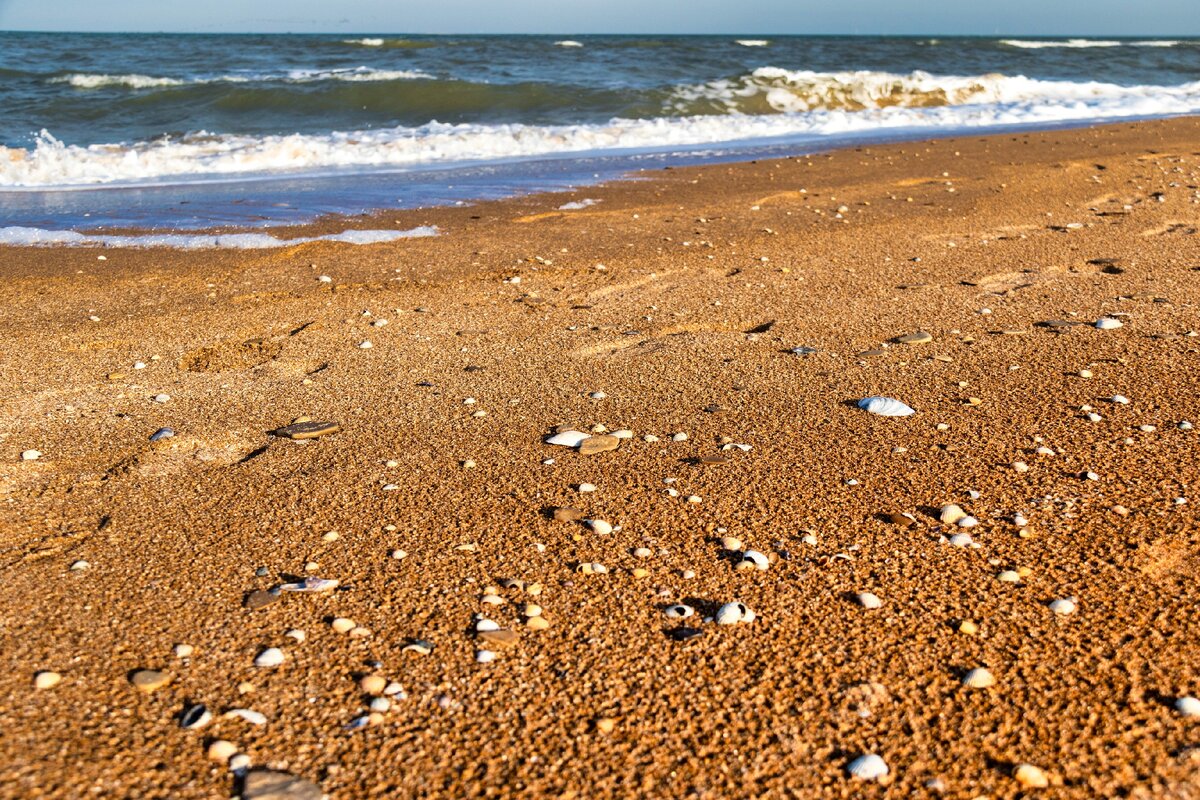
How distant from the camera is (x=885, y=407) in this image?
343 centimetres

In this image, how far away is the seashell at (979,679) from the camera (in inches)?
76.9

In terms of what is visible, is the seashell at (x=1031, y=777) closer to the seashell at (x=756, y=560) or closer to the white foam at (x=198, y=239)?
the seashell at (x=756, y=560)

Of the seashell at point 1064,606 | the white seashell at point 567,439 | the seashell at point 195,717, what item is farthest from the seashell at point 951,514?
the seashell at point 195,717

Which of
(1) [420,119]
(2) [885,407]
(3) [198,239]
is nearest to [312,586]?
(2) [885,407]

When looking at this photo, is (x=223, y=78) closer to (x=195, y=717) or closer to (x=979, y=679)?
(x=195, y=717)

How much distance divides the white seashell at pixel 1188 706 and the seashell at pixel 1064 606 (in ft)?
1.09

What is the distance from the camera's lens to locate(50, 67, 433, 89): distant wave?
1812 cm

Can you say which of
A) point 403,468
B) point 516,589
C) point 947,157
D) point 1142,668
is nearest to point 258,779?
point 516,589

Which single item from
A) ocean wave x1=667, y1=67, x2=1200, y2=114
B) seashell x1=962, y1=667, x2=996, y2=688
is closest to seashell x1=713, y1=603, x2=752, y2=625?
seashell x1=962, y1=667, x2=996, y2=688

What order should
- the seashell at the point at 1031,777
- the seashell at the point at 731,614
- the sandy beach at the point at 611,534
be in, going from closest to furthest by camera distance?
the seashell at the point at 1031,777 → the sandy beach at the point at 611,534 → the seashell at the point at 731,614

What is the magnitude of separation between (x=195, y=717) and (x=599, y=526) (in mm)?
1118

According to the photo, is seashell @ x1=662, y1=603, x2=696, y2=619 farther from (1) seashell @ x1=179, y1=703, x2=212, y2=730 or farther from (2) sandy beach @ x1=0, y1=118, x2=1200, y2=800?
(1) seashell @ x1=179, y1=703, x2=212, y2=730

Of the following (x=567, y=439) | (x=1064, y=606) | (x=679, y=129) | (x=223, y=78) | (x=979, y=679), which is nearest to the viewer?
(x=979, y=679)

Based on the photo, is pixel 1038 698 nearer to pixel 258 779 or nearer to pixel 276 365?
pixel 258 779
